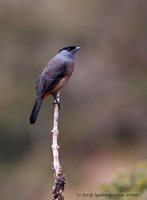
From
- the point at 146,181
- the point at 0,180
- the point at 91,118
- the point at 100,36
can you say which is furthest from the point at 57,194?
the point at 100,36

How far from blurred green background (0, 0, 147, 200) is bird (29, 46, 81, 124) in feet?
28.8

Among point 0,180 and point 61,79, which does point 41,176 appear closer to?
point 0,180

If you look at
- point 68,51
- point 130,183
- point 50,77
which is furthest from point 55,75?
point 130,183

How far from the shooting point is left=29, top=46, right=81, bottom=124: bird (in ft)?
31.3

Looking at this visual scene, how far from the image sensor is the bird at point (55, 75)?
9.53 m

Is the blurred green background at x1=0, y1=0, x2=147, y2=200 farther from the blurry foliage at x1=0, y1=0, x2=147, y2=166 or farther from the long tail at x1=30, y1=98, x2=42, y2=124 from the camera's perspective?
the long tail at x1=30, y1=98, x2=42, y2=124

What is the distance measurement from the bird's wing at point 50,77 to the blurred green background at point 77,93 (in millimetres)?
8901

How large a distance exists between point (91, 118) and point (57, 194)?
53.8 ft

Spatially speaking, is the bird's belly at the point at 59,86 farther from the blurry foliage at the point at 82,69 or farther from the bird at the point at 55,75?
the blurry foliage at the point at 82,69

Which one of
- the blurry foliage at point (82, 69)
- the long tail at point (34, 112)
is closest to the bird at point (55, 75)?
the long tail at point (34, 112)

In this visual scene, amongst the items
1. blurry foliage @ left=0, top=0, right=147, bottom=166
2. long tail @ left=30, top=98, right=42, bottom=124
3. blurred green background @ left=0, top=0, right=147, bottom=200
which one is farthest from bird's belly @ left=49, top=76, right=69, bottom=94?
blurry foliage @ left=0, top=0, right=147, bottom=166

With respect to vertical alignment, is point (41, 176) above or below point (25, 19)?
below

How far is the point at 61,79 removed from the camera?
977 centimetres

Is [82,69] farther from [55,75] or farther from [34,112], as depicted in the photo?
[34,112]
